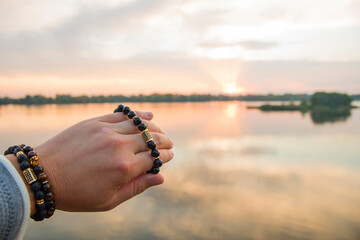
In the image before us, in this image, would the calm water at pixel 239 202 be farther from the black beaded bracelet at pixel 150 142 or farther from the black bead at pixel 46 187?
the black bead at pixel 46 187

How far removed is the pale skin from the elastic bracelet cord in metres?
0.03

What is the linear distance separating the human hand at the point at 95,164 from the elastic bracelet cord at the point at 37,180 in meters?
0.04

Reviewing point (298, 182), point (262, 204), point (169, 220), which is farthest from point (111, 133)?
point (298, 182)

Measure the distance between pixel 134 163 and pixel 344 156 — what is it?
81.4 feet

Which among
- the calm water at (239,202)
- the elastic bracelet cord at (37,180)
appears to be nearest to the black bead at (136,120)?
the elastic bracelet cord at (37,180)

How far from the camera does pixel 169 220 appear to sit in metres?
10.2

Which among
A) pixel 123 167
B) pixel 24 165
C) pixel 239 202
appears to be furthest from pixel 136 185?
pixel 239 202

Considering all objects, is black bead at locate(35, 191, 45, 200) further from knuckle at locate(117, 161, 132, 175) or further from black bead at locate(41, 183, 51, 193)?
knuckle at locate(117, 161, 132, 175)

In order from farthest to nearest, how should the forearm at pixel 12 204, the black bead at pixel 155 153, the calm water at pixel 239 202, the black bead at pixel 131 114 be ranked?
the calm water at pixel 239 202 < the black bead at pixel 131 114 < the black bead at pixel 155 153 < the forearm at pixel 12 204

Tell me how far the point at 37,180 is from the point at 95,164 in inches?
10.0

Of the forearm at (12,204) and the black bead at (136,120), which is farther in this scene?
the black bead at (136,120)

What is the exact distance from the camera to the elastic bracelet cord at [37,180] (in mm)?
1200

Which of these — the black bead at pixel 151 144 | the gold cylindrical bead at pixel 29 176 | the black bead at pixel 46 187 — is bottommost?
the black bead at pixel 46 187

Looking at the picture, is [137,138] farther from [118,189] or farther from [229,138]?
[229,138]
